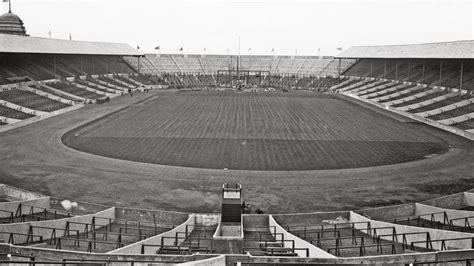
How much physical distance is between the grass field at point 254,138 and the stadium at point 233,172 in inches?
9.0

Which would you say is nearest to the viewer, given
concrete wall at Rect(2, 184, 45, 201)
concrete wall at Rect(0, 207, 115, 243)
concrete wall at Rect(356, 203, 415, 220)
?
concrete wall at Rect(0, 207, 115, 243)

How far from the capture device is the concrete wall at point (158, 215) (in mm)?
24547

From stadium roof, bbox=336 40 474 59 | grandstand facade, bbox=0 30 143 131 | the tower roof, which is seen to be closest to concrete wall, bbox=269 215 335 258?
grandstand facade, bbox=0 30 143 131

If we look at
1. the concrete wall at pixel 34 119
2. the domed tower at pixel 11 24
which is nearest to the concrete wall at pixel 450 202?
the concrete wall at pixel 34 119

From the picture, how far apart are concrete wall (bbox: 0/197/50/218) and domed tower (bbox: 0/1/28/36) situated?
96.3m

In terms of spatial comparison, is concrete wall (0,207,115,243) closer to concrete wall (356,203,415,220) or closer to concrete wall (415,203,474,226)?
concrete wall (356,203,415,220)

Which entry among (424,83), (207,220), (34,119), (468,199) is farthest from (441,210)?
(424,83)

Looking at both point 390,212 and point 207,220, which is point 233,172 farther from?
point 390,212

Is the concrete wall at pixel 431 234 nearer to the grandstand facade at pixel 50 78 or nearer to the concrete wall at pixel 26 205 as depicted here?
the concrete wall at pixel 26 205

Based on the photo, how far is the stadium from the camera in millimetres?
20172

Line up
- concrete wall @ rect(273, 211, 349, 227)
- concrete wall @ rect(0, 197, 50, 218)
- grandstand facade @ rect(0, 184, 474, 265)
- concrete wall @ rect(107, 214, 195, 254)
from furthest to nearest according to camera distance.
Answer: concrete wall @ rect(0, 197, 50, 218) → concrete wall @ rect(273, 211, 349, 227) → concrete wall @ rect(107, 214, 195, 254) → grandstand facade @ rect(0, 184, 474, 265)

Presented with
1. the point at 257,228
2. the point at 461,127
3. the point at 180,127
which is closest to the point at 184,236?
the point at 257,228

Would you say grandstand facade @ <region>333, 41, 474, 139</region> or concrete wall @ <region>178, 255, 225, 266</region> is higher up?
grandstand facade @ <region>333, 41, 474, 139</region>

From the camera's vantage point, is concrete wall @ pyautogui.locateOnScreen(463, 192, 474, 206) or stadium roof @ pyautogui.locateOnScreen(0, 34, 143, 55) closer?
concrete wall @ pyautogui.locateOnScreen(463, 192, 474, 206)
